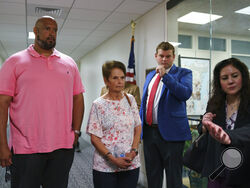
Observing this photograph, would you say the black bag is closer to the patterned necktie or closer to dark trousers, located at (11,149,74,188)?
dark trousers, located at (11,149,74,188)

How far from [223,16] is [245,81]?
1174mm

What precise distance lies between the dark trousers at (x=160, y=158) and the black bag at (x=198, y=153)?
0.80 metres

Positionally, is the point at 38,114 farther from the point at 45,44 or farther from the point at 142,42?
the point at 142,42

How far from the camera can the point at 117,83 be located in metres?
1.91

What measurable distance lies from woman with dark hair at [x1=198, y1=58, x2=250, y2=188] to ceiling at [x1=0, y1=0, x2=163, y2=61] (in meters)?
2.11

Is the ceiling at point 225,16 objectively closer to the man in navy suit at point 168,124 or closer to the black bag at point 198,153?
the man in navy suit at point 168,124

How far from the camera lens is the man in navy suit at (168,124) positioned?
2238 millimetres

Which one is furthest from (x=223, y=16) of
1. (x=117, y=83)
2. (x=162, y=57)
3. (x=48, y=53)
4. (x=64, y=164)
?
(x=64, y=164)

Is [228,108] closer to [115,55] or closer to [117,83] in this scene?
[117,83]

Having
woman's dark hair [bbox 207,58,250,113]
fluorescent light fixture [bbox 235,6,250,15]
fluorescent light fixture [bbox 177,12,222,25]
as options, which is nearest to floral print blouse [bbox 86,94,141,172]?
woman's dark hair [bbox 207,58,250,113]

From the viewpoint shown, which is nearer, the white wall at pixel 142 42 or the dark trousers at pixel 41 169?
the dark trousers at pixel 41 169

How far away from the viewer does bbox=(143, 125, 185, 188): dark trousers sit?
7.41ft

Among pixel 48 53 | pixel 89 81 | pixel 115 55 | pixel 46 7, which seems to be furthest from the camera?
pixel 89 81

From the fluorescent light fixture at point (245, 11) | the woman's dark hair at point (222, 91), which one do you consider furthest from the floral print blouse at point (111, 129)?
the fluorescent light fixture at point (245, 11)
